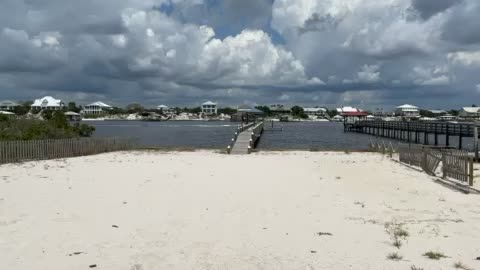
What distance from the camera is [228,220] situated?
11.7m

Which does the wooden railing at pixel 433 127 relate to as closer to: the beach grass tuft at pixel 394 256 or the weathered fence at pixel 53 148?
the weathered fence at pixel 53 148

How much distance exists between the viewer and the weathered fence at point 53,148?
26.3m

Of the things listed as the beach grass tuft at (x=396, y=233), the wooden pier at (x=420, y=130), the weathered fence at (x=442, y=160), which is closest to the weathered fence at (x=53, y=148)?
the weathered fence at (x=442, y=160)

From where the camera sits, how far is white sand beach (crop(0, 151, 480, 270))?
8.33 metres

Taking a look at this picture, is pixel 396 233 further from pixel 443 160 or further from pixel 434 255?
pixel 443 160

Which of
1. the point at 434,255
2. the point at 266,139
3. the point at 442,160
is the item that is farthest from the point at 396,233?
the point at 266,139

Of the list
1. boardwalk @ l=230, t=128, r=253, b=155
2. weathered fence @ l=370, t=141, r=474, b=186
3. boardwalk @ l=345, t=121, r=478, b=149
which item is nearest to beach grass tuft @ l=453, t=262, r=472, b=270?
weathered fence @ l=370, t=141, r=474, b=186

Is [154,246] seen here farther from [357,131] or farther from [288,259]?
[357,131]

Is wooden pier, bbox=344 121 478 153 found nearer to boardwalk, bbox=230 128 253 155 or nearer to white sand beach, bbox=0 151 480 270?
boardwalk, bbox=230 128 253 155

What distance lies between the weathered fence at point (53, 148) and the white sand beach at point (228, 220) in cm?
444

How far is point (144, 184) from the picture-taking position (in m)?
18.3

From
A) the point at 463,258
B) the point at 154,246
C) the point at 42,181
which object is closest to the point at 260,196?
the point at 154,246

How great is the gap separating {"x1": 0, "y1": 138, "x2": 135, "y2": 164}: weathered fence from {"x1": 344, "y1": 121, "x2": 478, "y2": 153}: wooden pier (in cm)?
2923

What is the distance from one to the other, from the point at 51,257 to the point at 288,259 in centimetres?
422
